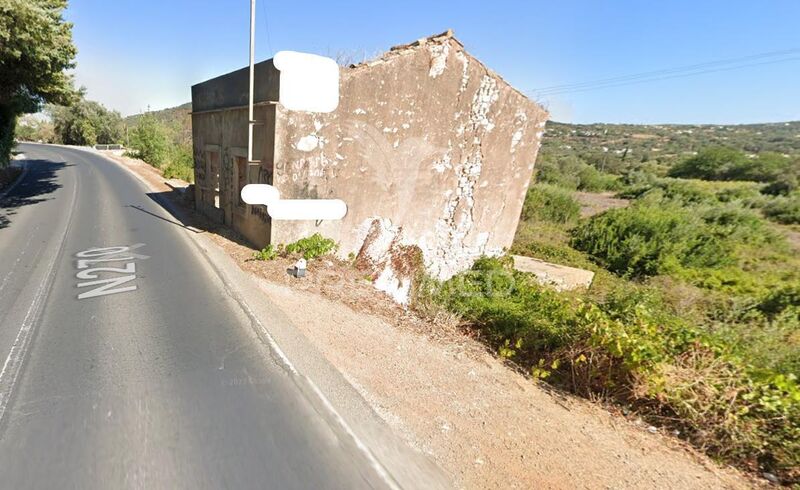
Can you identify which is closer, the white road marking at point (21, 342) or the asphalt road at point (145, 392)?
the asphalt road at point (145, 392)

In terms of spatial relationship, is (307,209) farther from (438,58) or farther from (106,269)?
(438,58)

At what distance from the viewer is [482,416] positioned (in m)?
4.09

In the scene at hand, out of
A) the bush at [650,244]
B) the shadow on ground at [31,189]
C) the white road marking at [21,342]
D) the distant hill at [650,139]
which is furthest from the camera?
the distant hill at [650,139]

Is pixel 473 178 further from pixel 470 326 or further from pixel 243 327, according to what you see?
pixel 243 327

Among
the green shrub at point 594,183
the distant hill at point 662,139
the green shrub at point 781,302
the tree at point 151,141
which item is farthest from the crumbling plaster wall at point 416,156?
the distant hill at point 662,139

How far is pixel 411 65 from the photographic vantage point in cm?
870

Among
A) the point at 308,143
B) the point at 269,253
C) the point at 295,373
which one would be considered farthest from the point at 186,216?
the point at 295,373

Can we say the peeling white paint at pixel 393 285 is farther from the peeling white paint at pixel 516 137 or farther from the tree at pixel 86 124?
the tree at pixel 86 124

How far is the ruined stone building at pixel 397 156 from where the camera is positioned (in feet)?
27.5

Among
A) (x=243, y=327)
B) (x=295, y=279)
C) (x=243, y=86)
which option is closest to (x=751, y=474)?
(x=243, y=327)

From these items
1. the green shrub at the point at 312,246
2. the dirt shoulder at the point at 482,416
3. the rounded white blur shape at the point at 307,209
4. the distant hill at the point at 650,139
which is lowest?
the dirt shoulder at the point at 482,416

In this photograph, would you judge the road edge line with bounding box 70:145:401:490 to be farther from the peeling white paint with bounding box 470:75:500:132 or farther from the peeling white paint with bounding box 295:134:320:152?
the peeling white paint with bounding box 470:75:500:132

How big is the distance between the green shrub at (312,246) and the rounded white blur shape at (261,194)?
1097mm

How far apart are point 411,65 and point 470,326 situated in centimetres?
582
